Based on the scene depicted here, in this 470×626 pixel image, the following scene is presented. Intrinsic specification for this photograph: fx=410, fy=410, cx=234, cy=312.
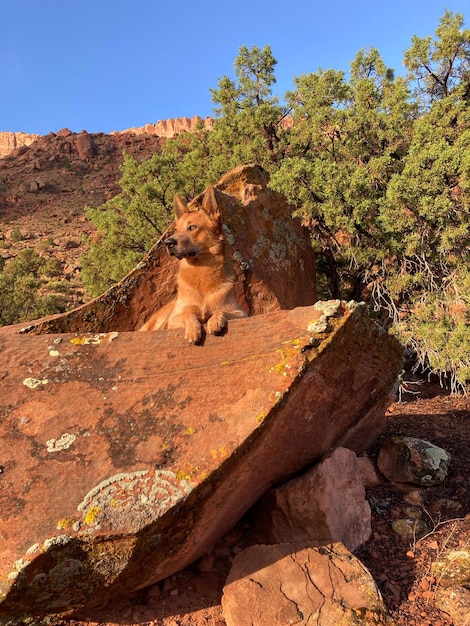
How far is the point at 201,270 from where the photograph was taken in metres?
5.24

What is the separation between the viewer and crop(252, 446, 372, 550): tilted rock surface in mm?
4066

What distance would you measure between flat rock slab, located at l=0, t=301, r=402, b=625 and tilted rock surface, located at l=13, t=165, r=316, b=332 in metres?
2.09

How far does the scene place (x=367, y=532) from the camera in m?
4.50

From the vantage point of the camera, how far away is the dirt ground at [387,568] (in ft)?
11.2

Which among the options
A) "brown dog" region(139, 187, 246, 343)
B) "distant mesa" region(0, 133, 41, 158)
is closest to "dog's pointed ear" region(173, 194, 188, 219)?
"brown dog" region(139, 187, 246, 343)

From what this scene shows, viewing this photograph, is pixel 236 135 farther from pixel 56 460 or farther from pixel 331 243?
pixel 56 460

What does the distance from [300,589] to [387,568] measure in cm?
123

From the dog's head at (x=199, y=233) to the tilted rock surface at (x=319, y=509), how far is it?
9.58ft

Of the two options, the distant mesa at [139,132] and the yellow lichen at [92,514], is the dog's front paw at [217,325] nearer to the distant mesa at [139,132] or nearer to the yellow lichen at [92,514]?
the yellow lichen at [92,514]

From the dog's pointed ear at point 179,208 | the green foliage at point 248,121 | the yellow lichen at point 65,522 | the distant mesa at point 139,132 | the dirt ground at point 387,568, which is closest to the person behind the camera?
the yellow lichen at point 65,522

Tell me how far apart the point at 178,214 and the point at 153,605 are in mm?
4533

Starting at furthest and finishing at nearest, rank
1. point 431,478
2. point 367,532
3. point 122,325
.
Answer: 1. point 122,325
2. point 431,478
3. point 367,532

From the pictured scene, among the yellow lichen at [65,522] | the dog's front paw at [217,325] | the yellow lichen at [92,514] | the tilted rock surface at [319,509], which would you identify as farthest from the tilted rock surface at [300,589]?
the dog's front paw at [217,325]

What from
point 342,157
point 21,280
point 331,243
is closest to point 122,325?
point 331,243
